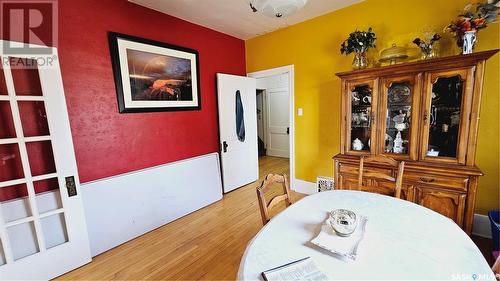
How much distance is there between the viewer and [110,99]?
230 centimetres

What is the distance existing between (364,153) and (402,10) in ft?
5.46

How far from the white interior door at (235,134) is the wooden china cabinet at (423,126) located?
173cm

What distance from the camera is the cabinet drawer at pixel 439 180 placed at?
6.10 ft

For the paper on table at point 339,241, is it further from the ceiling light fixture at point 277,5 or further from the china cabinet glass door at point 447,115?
the china cabinet glass door at point 447,115

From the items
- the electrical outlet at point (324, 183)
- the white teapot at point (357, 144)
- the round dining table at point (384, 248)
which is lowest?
the electrical outlet at point (324, 183)

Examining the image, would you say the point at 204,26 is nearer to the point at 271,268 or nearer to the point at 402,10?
the point at 402,10

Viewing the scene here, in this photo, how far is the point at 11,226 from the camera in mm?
1710

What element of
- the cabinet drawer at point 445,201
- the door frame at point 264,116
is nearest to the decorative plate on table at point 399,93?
the cabinet drawer at point 445,201

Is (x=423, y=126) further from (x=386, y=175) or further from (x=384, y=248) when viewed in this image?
(x=384, y=248)

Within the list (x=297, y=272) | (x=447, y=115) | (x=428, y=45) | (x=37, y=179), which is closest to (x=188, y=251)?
(x=37, y=179)

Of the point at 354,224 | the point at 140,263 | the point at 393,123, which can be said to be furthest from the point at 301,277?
the point at 393,123

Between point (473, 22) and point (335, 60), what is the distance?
131 centimetres

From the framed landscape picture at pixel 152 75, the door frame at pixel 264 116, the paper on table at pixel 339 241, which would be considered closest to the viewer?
the paper on table at pixel 339 241

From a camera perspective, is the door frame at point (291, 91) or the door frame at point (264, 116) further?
the door frame at point (264, 116)
